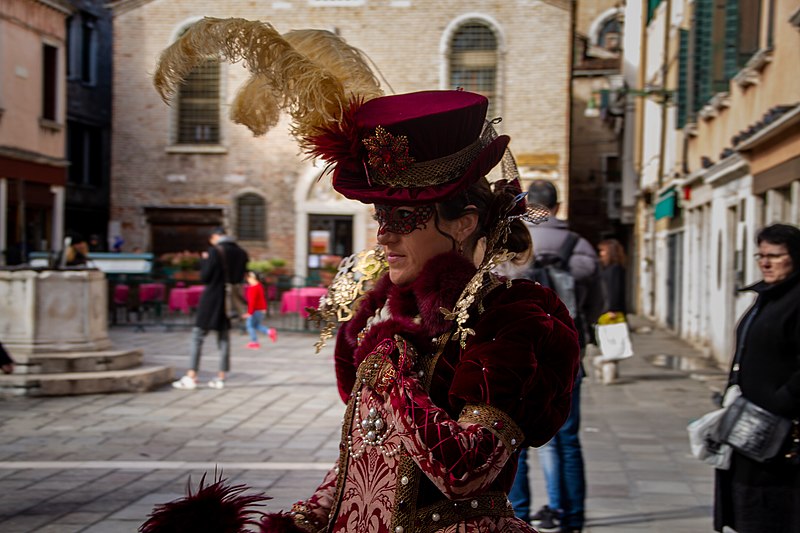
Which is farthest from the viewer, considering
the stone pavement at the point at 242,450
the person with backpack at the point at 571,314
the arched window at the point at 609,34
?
the arched window at the point at 609,34

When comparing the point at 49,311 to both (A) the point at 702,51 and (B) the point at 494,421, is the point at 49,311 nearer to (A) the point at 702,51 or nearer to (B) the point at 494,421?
(B) the point at 494,421

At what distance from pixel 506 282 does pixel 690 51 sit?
16.3m

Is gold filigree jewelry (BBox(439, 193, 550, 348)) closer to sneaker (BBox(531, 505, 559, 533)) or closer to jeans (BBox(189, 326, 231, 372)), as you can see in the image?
sneaker (BBox(531, 505, 559, 533))

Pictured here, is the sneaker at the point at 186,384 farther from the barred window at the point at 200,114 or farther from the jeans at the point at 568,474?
the barred window at the point at 200,114

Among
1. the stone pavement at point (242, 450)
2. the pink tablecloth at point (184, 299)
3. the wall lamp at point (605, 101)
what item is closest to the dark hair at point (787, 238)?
the stone pavement at point (242, 450)

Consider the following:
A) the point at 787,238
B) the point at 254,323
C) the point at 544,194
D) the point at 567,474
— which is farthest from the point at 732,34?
the point at 787,238

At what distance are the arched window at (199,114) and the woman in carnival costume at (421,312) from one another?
28435 millimetres

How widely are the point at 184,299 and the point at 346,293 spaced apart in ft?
61.9

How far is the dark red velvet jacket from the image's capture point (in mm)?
2203

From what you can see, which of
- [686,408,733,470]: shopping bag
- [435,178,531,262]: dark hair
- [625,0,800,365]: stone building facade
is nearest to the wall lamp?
[625,0,800,365]: stone building facade

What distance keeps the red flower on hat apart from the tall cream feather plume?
0.11 metres

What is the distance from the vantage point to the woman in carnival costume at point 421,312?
2193mm

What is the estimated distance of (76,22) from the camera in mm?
35062

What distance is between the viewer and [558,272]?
5.83 meters
